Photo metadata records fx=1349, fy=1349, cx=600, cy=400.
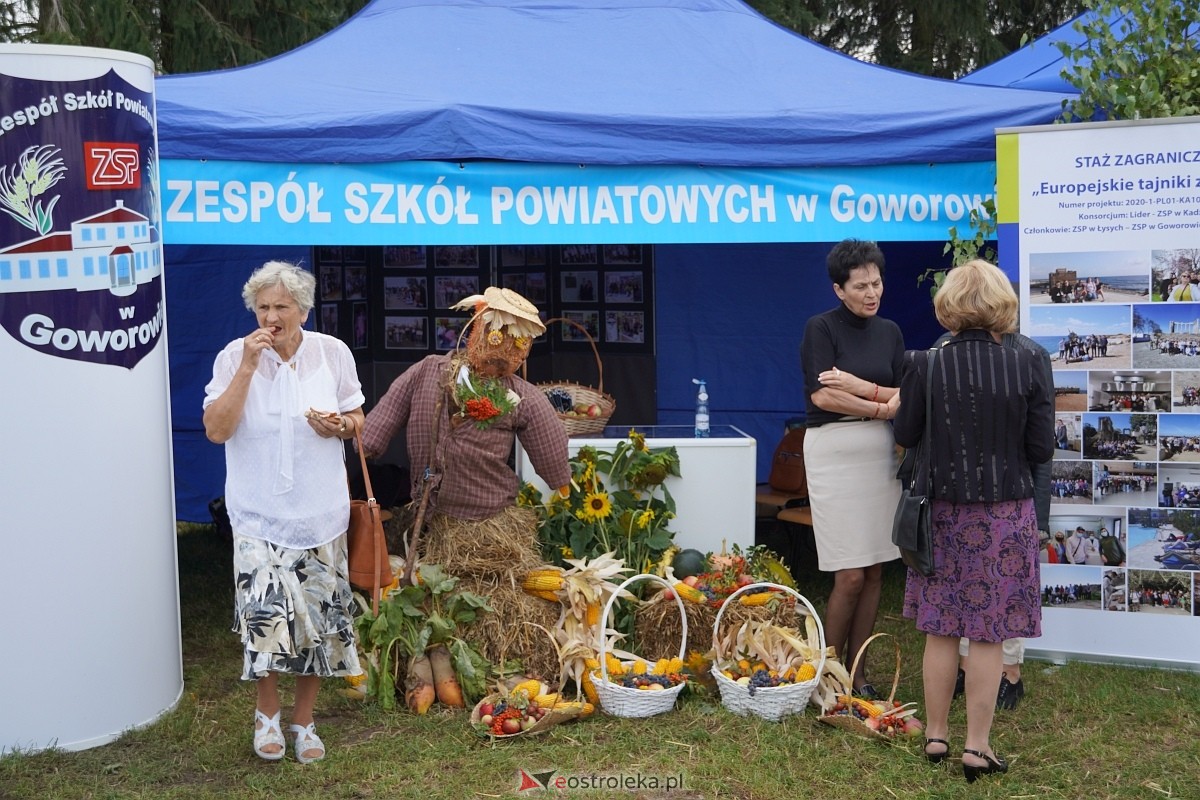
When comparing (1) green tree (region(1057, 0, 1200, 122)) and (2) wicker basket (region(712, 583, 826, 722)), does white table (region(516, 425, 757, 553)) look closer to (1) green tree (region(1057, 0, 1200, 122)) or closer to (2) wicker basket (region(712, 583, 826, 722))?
(2) wicker basket (region(712, 583, 826, 722))

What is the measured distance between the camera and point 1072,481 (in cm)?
491

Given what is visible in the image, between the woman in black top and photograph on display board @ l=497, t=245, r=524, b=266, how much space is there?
296 cm

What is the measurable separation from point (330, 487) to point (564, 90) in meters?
2.61

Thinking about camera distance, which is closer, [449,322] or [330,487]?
[330,487]

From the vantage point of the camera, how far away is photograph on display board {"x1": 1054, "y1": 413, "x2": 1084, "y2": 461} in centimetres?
489

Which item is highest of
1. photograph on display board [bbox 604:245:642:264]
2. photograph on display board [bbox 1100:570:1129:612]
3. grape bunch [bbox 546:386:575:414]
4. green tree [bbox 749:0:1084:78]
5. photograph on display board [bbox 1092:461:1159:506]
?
green tree [bbox 749:0:1084:78]

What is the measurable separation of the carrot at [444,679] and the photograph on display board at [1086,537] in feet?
7.17

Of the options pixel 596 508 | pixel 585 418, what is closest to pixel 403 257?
pixel 585 418

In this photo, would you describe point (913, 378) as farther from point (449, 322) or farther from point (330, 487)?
point (449, 322)

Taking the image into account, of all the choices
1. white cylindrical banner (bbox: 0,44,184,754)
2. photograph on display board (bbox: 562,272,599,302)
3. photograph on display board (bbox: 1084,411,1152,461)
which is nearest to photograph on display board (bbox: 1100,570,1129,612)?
photograph on display board (bbox: 1084,411,1152,461)

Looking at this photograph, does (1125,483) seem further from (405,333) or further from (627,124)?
(405,333)

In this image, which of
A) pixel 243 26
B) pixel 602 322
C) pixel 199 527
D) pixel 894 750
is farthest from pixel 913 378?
pixel 243 26

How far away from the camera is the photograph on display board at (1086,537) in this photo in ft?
16.0

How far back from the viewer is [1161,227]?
479 cm
